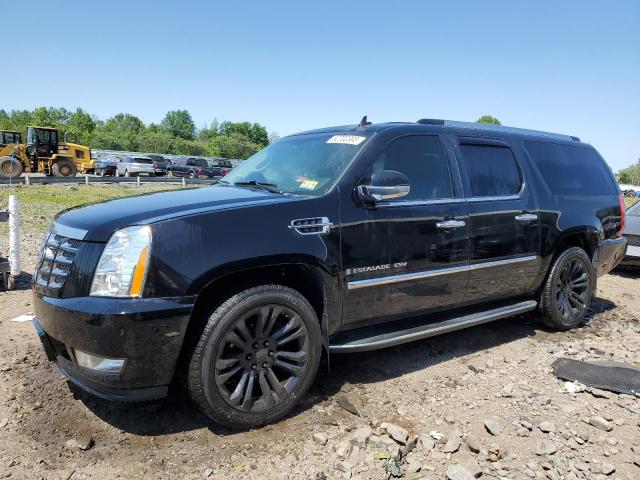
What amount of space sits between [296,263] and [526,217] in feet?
8.13

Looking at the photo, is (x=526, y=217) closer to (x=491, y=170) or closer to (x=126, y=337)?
(x=491, y=170)

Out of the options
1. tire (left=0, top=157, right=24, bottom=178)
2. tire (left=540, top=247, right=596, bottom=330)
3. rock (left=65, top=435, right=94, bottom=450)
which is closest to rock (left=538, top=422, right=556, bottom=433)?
tire (left=540, top=247, right=596, bottom=330)

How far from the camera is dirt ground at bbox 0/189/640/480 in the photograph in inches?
104

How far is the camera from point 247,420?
2934 mm

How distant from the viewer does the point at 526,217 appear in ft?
14.5

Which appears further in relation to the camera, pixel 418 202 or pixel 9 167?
pixel 9 167

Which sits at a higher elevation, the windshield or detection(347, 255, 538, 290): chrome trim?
the windshield

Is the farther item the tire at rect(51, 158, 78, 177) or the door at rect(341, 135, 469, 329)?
the tire at rect(51, 158, 78, 177)

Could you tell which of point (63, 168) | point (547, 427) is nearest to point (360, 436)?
point (547, 427)

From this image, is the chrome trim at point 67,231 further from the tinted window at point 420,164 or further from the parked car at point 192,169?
the parked car at point 192,169

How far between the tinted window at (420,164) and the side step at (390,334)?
0.99 m

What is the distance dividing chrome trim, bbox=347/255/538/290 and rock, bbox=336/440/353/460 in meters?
0.98

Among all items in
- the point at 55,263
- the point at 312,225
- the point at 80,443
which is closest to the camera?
the point at 80,443

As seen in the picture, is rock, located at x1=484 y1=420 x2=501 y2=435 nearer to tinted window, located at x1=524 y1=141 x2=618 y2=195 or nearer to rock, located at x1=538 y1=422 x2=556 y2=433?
rock, located at x1=538 y1=422 x2=556 y2=433
